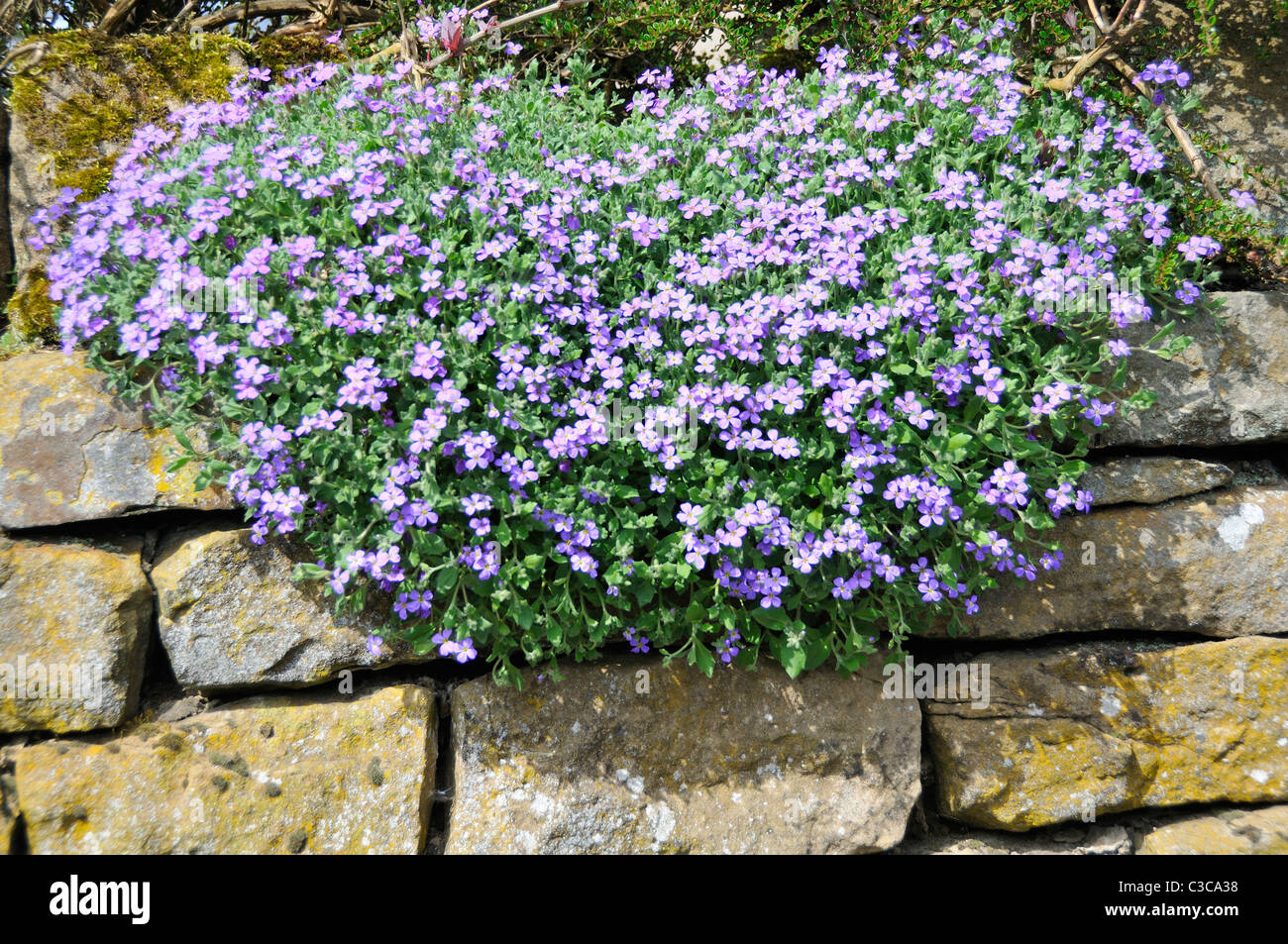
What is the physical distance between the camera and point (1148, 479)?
12.2 feet

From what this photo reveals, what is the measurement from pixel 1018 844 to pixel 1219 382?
2084 mm

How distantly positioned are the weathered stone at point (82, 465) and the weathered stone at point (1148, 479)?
347 cm

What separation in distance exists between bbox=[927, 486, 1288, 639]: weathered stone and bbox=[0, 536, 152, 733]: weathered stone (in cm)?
314

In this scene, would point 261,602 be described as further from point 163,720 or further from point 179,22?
point 179,22

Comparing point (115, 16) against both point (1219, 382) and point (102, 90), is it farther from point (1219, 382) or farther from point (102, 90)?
point (1219, 382)

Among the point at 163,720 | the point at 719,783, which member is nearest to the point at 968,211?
the point at 719,783

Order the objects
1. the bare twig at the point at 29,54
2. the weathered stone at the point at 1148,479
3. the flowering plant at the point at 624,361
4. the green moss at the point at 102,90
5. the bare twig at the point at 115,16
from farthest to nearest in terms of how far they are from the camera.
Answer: the bare twig at the point at 115,16 → the bare twig at the point at 29,54 → the green moss at the point at 102,90 → the weathered stone at the point at 1148,479 → the flowering plant at the point at 624,361

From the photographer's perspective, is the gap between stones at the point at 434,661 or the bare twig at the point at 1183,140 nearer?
the gap between stones at the point at 434,661

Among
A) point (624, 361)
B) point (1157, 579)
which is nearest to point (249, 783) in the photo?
point (624, 361)

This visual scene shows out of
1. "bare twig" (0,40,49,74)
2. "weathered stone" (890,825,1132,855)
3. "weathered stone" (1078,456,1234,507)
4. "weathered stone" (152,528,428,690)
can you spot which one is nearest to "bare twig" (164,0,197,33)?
"bare twig" (0,40,49,74)

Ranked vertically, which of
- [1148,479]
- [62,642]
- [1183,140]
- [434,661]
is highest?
[1183,140]

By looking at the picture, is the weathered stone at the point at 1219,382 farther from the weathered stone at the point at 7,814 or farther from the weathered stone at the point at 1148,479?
the weathered stone at the point at 7,814

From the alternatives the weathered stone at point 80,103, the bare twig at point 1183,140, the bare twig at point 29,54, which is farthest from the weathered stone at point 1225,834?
the bare twig at point 29,54

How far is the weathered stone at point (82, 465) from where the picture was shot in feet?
11.1
